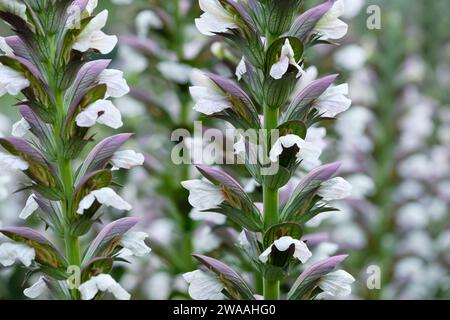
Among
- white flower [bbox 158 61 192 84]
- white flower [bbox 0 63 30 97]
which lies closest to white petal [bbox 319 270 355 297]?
white flower [bbox 0 63 30 97]

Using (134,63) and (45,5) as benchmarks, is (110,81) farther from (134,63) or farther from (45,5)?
(134,63)

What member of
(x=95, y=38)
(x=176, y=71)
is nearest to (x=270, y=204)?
(x=95, y=38)

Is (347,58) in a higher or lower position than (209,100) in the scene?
higher

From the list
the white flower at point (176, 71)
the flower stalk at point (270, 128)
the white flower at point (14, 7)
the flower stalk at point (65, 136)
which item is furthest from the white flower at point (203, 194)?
the white flower at point (176, 71)

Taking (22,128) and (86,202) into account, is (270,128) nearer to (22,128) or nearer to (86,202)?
(86,202)

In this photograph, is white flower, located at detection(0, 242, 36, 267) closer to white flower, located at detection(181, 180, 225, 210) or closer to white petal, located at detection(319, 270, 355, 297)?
white flower, located at detection(181, 180, 225, 210)

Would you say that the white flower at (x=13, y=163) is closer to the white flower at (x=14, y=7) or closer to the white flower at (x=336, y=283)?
the white flower at (x=14, y=7)
